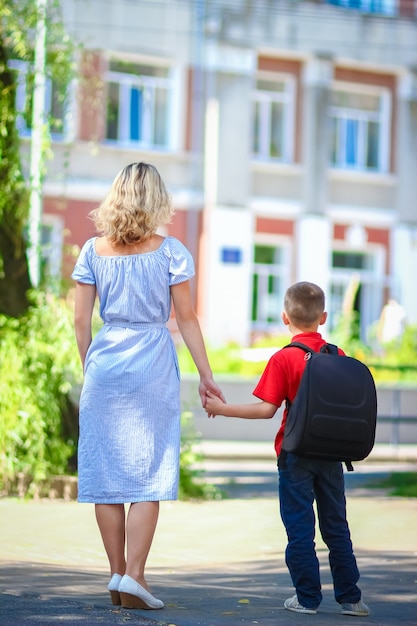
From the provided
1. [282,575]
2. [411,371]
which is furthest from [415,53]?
[282,575]

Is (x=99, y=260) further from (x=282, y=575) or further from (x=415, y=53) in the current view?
(x=415, y=53)

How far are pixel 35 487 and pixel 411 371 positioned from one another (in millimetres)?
14107

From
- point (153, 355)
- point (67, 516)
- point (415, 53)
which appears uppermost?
point (415, 53)

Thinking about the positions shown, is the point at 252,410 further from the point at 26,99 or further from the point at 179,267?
the point at 26,99

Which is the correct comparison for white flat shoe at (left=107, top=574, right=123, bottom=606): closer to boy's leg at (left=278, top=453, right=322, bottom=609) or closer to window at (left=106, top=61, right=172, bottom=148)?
boy's leg at (left=278, top=453, right=322, bottom=609)

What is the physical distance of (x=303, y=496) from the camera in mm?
5371

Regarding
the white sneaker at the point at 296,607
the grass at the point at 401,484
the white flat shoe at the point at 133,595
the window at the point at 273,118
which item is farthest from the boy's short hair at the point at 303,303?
the window at the point at 273,118

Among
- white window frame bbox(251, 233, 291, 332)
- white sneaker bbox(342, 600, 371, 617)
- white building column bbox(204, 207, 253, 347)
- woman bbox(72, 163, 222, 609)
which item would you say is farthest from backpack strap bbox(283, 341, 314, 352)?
white window frame bbox(251, 233, 291, 332)

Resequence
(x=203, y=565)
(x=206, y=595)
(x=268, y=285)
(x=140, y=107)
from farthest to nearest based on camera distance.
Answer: (x=268, y=285) < (x=140, y=107) < (x=203, y=565) < (x=206, y=595)

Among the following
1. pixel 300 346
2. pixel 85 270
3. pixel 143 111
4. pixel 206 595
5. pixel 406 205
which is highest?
pixel 143 111

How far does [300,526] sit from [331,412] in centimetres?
51

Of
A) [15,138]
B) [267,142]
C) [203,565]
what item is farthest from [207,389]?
[267,142]

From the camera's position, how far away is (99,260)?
214 inches

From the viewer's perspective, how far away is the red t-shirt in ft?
17.5
